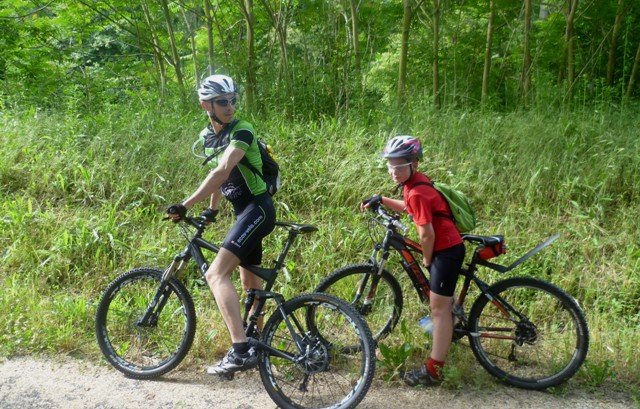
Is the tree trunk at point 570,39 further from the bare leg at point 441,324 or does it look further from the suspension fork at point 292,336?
the suspension fork at point 292,336

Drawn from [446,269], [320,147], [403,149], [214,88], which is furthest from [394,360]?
[320,147]

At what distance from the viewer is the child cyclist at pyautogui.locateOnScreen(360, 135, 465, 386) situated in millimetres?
4121

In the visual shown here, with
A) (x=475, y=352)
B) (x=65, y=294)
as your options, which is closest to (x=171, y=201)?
(x=65, y=294)

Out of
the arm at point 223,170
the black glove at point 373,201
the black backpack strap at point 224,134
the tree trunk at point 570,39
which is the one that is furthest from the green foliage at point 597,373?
the tree trunk at point 570,39

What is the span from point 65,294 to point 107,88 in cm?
779

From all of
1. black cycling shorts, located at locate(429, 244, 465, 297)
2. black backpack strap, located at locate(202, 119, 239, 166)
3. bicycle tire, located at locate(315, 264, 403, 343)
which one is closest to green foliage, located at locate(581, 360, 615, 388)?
black cycling shorts, located at locate(429, 244, 465, 297)

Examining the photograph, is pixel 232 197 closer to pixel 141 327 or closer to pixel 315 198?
pixel 141 327

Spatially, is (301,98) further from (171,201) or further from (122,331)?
(122,331)

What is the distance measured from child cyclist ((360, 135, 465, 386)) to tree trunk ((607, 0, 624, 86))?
783 cm

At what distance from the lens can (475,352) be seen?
14.5 feet

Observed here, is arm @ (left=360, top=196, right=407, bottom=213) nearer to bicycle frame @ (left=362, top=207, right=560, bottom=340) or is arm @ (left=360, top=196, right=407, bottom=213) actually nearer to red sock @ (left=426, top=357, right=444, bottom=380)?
bicycle frame @ (left=362, top=207, right=560, bottom=340)

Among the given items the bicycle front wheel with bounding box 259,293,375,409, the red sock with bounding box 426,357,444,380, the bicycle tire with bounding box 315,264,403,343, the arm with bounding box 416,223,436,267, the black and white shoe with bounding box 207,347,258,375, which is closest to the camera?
the bicycle front wheel with bounding box 259,293,375,409

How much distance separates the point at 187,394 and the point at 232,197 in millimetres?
1580

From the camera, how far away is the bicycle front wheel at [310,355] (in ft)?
12.8
